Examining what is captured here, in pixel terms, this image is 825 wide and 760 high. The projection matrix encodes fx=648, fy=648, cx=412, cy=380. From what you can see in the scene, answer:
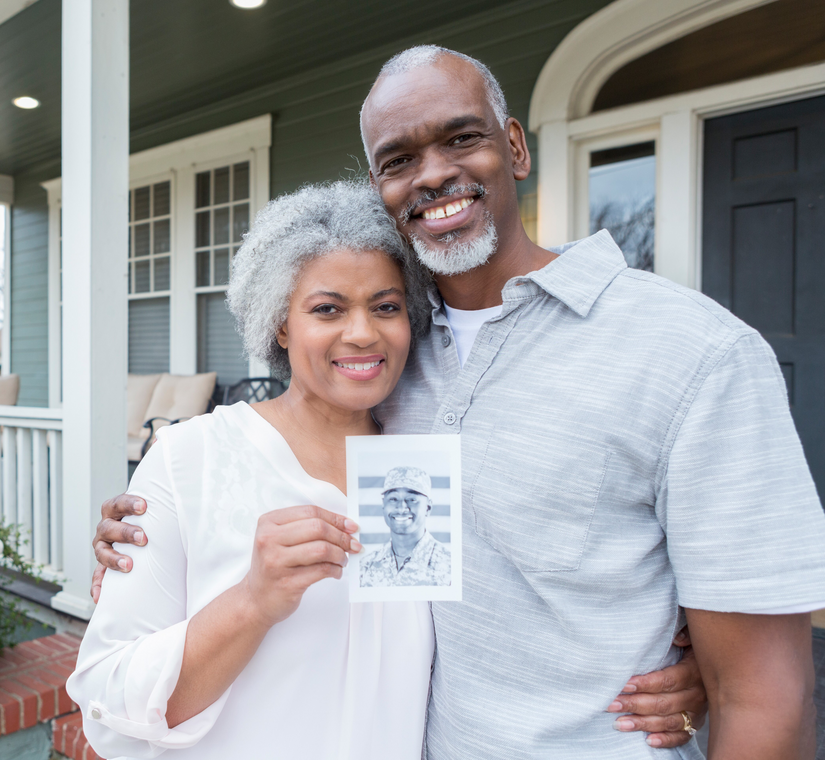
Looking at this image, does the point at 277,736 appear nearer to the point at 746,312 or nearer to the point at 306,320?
the point at 306,320

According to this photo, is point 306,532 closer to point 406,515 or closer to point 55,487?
point 406,515

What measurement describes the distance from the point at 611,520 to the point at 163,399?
529 cm

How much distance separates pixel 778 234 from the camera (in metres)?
3.22

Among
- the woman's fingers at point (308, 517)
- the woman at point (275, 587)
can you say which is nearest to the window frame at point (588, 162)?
the woman at point (275, 587)

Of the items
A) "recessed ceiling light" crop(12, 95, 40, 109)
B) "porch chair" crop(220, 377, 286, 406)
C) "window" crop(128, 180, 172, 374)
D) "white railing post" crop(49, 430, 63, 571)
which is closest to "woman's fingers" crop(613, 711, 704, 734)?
"white railing post" crop(49, 430, 63, 571)

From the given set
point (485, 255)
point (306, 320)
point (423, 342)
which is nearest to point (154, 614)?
point (306, 320)

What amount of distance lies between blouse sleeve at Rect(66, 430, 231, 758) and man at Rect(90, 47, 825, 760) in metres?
0.07

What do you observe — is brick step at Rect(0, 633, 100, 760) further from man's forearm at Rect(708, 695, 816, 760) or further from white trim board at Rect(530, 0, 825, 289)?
white trim board at Rect(530, 0, 825, 289)

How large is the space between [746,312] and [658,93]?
1266 mm

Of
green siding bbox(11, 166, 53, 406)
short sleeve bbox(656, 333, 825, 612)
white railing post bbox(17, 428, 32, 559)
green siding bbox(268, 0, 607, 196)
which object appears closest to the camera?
short sleeve bbox(656, 333, 825, 612)

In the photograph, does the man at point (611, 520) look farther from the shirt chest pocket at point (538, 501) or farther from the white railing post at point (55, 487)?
the white railing post at point (55, 487)

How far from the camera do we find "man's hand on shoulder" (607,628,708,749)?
100cm

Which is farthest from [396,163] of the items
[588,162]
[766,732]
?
[588,162]

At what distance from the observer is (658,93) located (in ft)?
11.4
